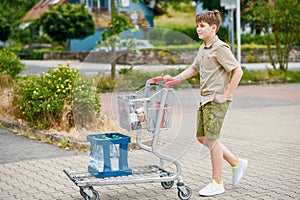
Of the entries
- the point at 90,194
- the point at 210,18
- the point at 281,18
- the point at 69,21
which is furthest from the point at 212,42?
the point at 69,21

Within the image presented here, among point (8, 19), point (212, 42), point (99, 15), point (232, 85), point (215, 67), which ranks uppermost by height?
point (99, 15)

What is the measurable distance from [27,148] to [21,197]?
2.70 m

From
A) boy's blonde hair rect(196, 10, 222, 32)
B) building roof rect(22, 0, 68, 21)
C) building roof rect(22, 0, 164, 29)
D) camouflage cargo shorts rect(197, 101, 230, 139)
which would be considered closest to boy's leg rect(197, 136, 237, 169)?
camouflage cargo shorts rect(197, 101, 230, 139)

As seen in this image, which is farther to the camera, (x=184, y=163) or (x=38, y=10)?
(x=38, y=10)

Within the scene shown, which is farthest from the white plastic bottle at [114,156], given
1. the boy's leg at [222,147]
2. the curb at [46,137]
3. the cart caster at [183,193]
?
the curb at [46,137]

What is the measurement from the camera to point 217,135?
5.71 m

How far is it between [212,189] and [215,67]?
3.78 feet

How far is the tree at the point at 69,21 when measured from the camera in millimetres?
37656

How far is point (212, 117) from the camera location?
5.64 metres

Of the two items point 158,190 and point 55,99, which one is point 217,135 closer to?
point 158,190

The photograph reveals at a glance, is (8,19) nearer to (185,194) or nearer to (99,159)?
(99,159)

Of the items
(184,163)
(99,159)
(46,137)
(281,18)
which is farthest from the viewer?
(281,18)

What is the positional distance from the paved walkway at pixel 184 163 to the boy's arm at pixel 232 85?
0.51 m

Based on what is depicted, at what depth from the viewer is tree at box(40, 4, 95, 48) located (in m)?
37.7
